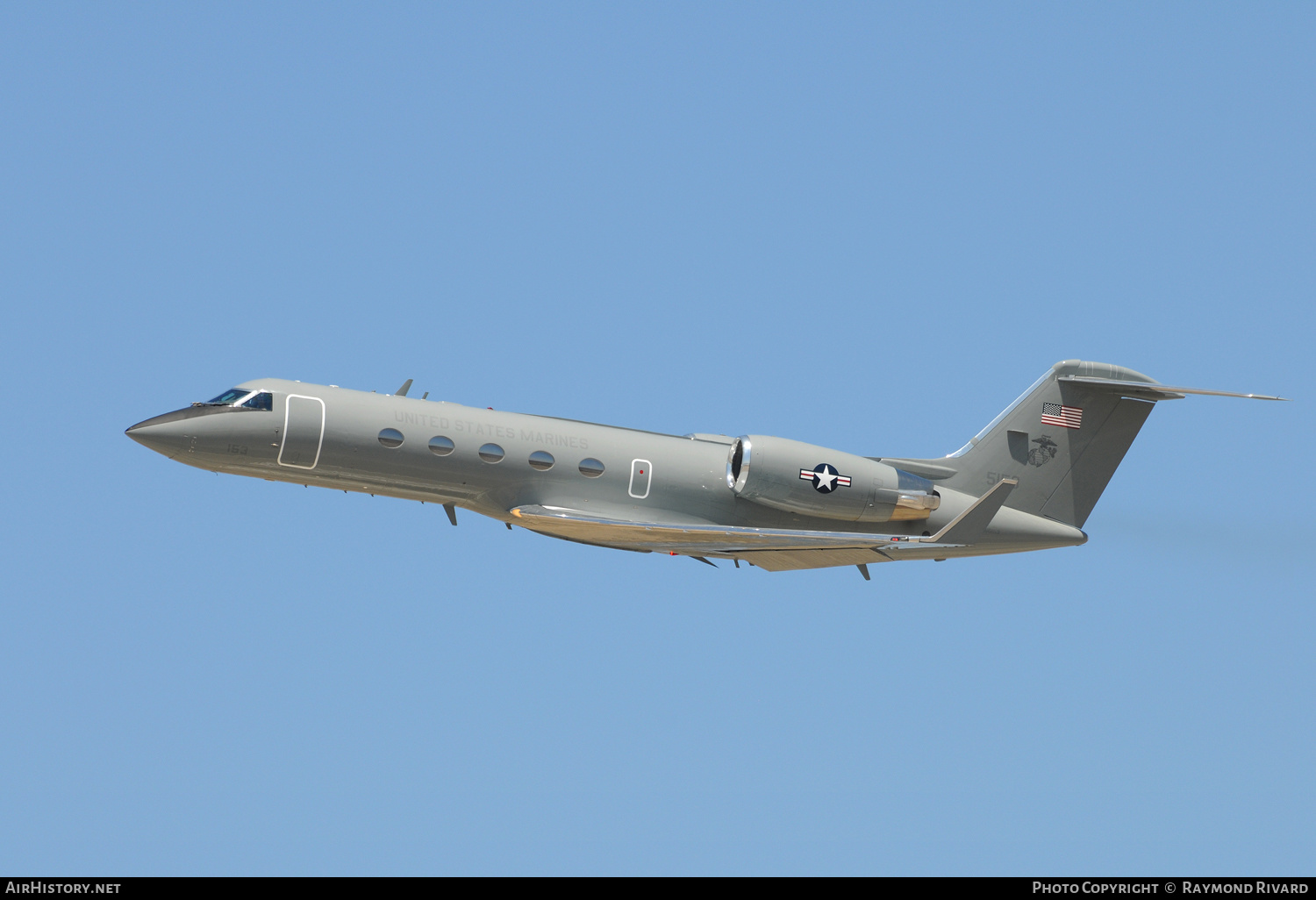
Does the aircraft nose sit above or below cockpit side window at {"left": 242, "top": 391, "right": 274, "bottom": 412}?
below

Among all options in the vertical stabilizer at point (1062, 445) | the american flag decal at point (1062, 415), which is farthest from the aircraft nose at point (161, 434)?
the american flag decal at point (1062, 415)

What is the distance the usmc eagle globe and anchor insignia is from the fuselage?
0.79ft

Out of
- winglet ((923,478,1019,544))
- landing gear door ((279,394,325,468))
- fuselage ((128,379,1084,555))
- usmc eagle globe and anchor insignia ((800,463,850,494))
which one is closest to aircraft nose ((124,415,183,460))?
fuselage ((128,379,1084,555))

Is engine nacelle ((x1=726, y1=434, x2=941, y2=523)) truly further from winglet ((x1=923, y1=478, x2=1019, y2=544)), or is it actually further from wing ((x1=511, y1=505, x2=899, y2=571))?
winglet ((x1=923, y1=478, x2=1019, y2=544))

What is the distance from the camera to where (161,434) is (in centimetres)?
2970

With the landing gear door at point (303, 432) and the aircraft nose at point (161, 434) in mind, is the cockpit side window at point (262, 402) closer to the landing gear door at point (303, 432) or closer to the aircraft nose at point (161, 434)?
the landing gear door at point (303, 432)

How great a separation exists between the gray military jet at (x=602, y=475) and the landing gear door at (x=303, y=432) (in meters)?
0.02

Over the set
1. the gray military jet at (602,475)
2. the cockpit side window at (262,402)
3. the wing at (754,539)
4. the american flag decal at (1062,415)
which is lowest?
the wing at (754,539)

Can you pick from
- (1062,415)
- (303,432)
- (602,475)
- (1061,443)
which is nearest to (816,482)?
(602,475)

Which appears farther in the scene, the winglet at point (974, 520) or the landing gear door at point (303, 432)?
the landing gear door at point (303, 432)

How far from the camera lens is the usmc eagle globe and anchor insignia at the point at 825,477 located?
30844mm

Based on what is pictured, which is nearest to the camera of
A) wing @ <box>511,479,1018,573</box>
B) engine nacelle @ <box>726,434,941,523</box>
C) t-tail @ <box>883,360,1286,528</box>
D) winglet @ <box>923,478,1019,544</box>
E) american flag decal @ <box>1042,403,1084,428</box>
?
winglet @ <box>923,478,1019,544</box>

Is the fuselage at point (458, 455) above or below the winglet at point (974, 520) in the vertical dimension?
above

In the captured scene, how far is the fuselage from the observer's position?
A: 29.8 m
